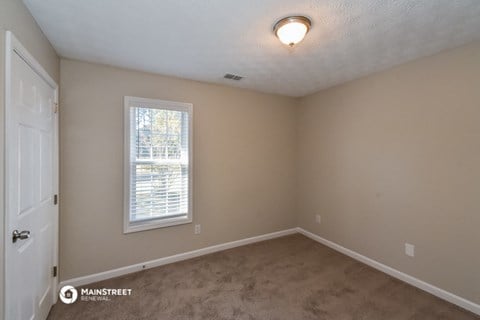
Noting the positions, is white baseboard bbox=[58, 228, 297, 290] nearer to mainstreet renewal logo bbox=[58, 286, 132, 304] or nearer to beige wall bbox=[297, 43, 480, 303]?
mainstreet renewal logo bbox=[58, 286, 132, 304]

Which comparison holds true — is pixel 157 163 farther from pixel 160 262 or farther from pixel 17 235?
pixel 17 235

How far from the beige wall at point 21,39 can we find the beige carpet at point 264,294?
1.16 meters

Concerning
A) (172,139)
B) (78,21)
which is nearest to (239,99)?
(172,139)

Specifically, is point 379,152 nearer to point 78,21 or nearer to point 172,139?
point 172,139

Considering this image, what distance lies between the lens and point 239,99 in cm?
341

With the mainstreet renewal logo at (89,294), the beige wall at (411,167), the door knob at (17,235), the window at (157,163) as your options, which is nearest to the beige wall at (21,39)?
the door knob at (17,235)

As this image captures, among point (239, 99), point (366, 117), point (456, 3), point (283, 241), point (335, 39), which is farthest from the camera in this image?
point (283, 241)

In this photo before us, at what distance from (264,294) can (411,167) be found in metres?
2.13

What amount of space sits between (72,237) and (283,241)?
114 inches

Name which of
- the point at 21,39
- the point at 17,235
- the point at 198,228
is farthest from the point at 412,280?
the point at 21,39

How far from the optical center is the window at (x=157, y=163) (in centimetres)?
266

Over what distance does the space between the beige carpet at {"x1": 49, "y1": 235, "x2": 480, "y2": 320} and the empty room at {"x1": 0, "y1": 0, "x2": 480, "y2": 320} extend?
0.06 feet

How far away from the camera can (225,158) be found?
3.32 m

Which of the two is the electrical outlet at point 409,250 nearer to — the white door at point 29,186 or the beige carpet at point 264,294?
the beige carpet at point 264,294
